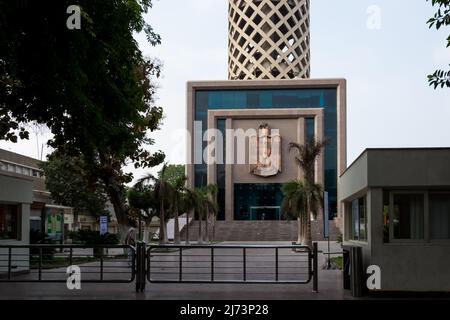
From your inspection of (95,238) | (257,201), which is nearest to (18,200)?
(95,238)

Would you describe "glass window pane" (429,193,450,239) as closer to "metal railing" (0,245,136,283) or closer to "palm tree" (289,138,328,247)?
"metal railing" (0,245,136,283)

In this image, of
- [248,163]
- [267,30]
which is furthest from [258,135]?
[267,30]

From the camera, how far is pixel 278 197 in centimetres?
8019

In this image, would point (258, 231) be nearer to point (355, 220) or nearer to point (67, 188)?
point (67, 188)

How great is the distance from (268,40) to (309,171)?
61896mm

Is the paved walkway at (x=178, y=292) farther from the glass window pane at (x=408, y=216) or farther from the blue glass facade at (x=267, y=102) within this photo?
the blue glass facade at (x=267, y=102)

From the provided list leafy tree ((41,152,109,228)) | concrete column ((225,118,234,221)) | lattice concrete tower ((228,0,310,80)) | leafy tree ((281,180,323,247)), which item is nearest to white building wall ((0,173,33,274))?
leafy tree ((281,180,323,247))

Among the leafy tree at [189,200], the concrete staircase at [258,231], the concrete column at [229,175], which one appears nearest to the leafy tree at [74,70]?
the leafy tree at [189,200]

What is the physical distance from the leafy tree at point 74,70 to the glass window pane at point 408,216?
719 centimetres

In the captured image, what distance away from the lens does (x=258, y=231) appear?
71.4 meters

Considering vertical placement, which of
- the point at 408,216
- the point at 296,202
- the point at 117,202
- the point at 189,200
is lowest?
the point at 408,216

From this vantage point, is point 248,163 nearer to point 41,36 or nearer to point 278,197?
point 278,197

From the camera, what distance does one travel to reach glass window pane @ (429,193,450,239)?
45.9ft

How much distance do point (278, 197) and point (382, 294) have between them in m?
66.5
